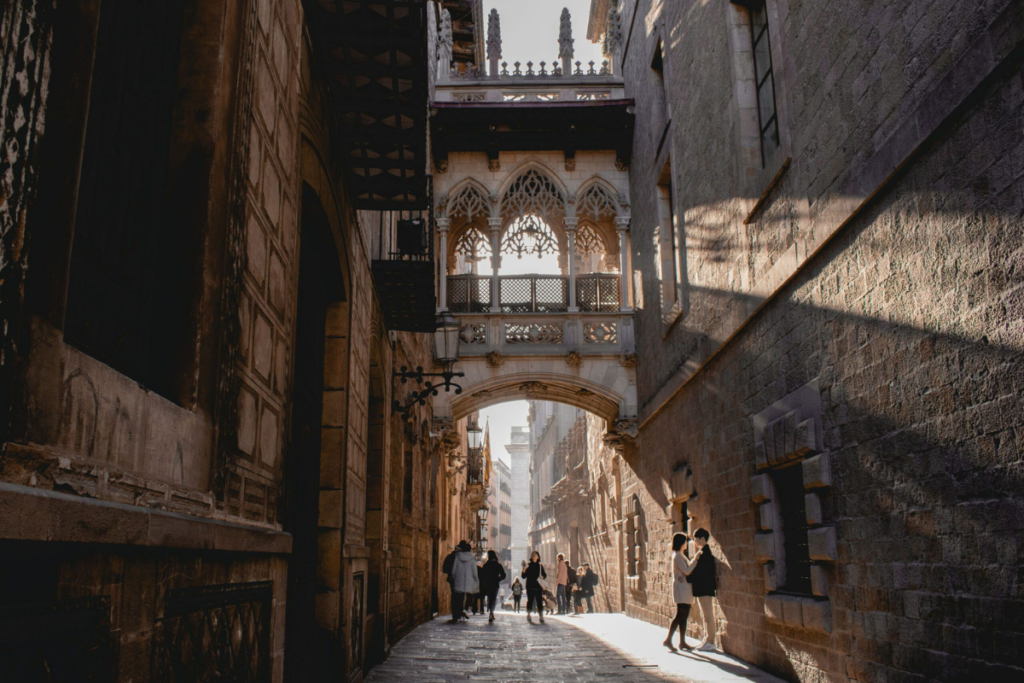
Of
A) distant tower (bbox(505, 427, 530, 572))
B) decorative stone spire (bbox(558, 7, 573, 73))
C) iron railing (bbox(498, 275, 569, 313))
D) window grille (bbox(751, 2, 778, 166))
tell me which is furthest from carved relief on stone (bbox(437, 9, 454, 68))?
distant tower (bbox(505, 427, 530, 572))

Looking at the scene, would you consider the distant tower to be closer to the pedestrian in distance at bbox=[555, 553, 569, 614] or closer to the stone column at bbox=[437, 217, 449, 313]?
the pedestrian in distance at bbox=[555, 553, 569, 614]

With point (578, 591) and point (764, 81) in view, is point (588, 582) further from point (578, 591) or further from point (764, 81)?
point (764, 81)

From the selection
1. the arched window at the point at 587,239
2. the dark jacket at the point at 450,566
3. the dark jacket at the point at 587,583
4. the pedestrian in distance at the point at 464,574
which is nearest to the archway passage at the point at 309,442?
the pedestrian in distance at the point at 464,574

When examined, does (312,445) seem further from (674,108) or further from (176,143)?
(674,108)

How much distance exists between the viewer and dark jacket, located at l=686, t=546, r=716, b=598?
31.8ft

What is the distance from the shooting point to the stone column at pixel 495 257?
55.9ft

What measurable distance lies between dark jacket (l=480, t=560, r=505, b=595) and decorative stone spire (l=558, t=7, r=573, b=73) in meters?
10.4

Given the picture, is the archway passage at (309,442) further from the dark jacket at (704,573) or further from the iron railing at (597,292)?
the iron railing at (597,292)

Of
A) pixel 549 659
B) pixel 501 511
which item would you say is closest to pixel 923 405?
pixel 549 659

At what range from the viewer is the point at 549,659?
916 centimetres

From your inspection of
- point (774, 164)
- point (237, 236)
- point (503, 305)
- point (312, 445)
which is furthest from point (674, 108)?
point (237, 236)

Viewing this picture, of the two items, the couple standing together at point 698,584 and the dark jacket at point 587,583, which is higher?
the couple standing together at point 698,584

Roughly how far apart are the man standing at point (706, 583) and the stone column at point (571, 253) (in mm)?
7562

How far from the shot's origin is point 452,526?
86.9 feet
